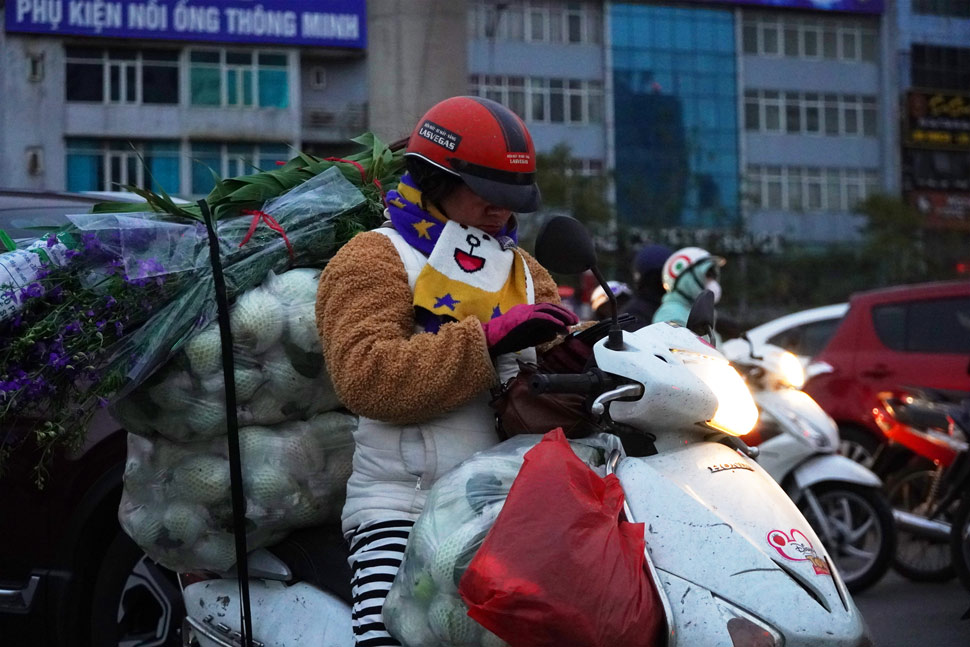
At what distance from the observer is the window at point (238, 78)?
46.8 meters

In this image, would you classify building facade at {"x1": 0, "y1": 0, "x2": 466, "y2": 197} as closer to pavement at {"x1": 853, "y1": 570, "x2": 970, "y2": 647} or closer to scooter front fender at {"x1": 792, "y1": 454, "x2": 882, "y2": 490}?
scooter front fender at {"x1": 792, "y1": 454, "x2": 882, "y2": 490}

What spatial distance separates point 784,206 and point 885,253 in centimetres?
926

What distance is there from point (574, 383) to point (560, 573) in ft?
1.35

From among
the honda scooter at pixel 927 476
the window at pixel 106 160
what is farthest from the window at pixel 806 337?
the window at pixel 106 160

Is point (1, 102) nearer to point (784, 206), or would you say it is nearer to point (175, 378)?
point (784, 206)

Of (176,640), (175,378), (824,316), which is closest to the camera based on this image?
(175,378)

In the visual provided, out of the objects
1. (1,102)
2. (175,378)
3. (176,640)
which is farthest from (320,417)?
(1,102)

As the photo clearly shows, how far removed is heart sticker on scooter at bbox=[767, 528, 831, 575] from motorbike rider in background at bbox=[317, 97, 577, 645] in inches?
23.1

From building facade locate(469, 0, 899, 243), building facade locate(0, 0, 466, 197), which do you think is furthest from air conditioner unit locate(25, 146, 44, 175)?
building facade locate(469, 0, 899, 243)

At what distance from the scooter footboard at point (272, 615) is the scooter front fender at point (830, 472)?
452cm

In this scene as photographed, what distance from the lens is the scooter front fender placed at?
275 inches

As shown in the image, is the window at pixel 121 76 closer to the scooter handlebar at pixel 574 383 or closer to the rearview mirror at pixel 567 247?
the rearview mirror at pixel 567 247

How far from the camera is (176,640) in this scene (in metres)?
4.18

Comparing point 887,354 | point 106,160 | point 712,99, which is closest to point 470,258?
point 887,354
